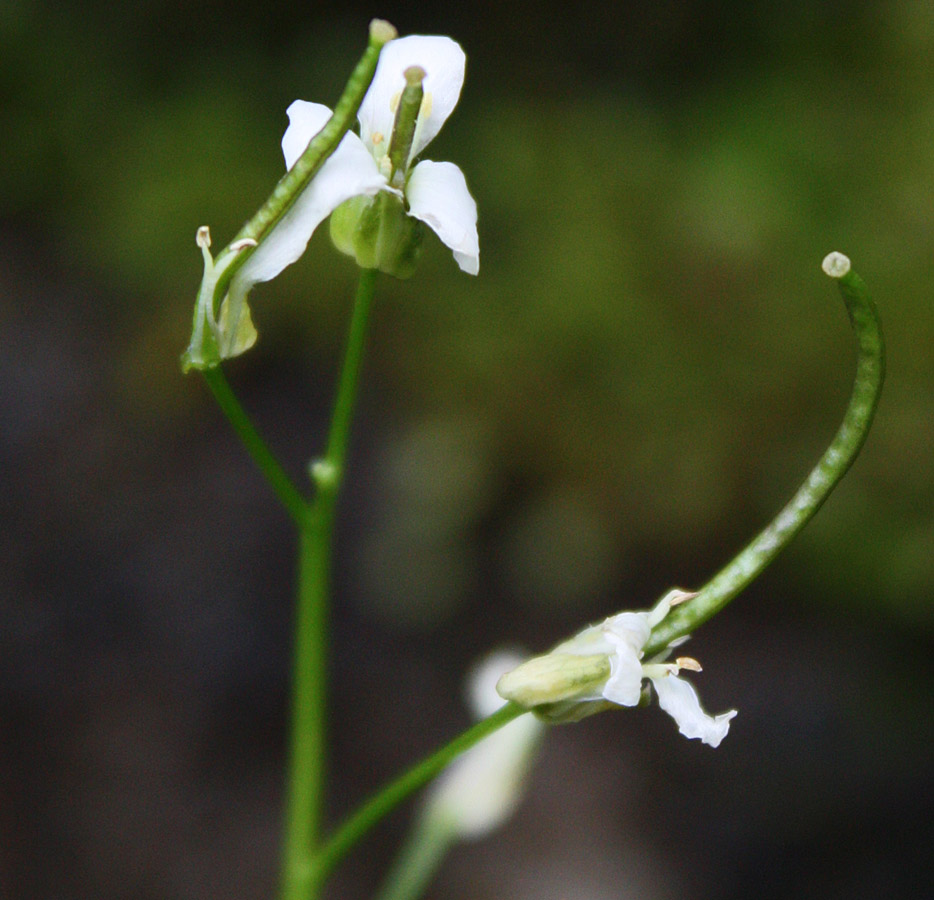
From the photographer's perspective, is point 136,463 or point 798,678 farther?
point 136,463

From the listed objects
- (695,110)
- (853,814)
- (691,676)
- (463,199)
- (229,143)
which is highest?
A: (695,110)

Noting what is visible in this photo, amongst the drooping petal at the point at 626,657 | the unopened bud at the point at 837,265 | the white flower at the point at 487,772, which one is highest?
the unopened bud at the point at 837,265

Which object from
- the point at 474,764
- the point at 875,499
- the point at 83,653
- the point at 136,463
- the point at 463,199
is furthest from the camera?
the point at 136,463

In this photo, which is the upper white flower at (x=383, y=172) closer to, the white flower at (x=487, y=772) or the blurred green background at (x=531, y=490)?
the white flower at (x=487, y=772)

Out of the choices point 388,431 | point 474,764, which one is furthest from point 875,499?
→ point 474,764

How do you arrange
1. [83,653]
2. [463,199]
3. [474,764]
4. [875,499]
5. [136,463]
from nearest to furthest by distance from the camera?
[463,199] < [474,764] < [875,499] < [83,653] < [136,463]

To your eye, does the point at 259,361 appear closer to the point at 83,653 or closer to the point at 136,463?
the point at 136,463

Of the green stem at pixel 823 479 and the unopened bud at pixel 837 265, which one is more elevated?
the unopened bud at pixel 837 265

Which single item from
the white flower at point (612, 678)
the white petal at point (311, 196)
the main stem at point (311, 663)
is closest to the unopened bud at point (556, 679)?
the white flower at point (612, 678)
